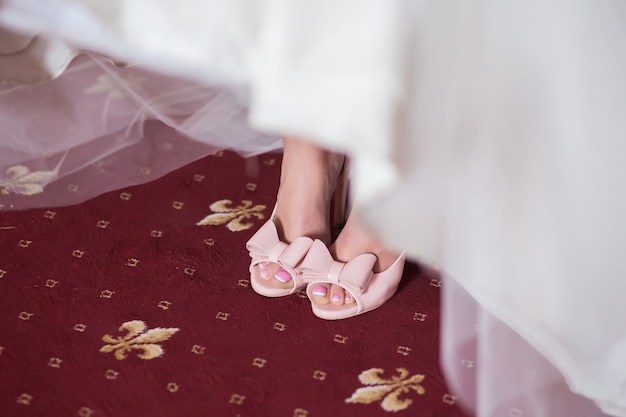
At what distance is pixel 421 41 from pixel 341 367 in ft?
1.73

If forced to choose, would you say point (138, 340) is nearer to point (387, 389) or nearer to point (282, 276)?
point (282, 276)

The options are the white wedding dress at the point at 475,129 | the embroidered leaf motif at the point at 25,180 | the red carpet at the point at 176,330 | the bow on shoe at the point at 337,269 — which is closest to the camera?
the white wedding dress at the point at 475,129

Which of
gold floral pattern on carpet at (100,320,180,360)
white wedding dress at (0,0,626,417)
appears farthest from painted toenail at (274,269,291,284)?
white wedding dress at (0,0,626,417)

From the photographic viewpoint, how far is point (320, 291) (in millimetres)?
1251

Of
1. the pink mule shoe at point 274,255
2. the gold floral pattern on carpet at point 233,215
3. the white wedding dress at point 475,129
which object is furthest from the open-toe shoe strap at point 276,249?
the white wedding dress at point 475,129

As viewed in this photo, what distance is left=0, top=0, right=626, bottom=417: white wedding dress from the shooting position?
822 mm

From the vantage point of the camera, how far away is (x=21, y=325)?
3.94 feet

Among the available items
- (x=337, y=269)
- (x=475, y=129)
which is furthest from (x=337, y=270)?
(x=475, y=129)

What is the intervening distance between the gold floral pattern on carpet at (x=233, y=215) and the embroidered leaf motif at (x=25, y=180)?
0.88ft

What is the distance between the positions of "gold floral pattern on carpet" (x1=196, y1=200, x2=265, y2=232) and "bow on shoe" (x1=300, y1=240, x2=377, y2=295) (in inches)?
8.0

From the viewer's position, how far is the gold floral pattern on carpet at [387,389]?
1118mm

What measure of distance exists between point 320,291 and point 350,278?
0.17 feet

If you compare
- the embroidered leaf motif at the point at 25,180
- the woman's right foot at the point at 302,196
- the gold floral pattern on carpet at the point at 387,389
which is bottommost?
the gold floral pattern on carpet at the point at 387,389

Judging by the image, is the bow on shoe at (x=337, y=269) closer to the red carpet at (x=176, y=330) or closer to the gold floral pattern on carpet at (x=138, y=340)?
the red carpet at (x=176, y=330)
